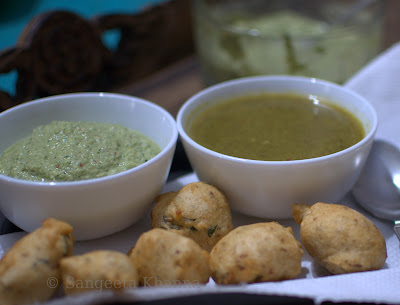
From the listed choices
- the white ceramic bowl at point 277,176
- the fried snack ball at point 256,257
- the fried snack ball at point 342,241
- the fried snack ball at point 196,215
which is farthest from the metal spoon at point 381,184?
the fried snack ball at point 196,215

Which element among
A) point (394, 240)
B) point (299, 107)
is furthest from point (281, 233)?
point (299, 107)

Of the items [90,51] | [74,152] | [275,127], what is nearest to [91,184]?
[74,152]

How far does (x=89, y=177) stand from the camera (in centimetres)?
149

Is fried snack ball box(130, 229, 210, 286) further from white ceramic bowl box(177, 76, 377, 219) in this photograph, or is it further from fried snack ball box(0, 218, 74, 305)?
white ceramic bowl box(177, 76, 377, 219)

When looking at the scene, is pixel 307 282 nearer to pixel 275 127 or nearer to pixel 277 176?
pixel 277 176

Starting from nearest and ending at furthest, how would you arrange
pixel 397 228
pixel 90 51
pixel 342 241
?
pixel 342 241 → pixel 397 228 → pixel 90 51

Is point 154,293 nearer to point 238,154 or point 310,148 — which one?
point 238,154

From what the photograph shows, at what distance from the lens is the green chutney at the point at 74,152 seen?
1.50 meters

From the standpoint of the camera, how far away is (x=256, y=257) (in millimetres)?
1293

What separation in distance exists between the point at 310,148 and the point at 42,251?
1.03m

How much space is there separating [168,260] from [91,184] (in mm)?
336

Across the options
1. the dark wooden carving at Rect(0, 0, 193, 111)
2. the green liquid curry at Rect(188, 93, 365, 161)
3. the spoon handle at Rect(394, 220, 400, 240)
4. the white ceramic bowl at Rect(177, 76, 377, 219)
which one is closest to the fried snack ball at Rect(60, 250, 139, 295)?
the white ceramic bowl at Rect(177, 76, 377, 219)

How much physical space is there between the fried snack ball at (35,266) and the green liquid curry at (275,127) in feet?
2.35

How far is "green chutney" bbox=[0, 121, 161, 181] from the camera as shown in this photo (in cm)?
150
